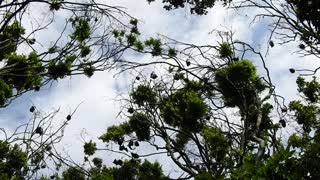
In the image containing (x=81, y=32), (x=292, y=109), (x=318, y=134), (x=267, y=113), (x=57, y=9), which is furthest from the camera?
(x=292, y=109)

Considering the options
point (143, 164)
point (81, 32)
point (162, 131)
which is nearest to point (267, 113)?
point (162, 131)

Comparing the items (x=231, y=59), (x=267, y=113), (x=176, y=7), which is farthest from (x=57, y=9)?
(x=267, y=113)

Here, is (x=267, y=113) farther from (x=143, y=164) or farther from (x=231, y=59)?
(x=143, y=164)

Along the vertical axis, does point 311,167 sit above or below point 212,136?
below

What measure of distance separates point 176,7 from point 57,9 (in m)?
3.45

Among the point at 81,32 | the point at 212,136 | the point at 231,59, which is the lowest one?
the point at 81,32

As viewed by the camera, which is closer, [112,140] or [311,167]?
[311,167]

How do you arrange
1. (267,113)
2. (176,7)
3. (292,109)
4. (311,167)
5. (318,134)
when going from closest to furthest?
(311,167) → (318,134) → (176,7) → (267,113) → (292,109)

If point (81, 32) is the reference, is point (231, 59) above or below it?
above

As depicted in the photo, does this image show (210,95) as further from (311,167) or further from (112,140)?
(311,167)

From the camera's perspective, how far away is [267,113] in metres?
11.3

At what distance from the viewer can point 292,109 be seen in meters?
12.4

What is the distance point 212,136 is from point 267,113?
5.16ft

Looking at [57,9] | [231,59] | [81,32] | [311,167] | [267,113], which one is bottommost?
[311,167]
